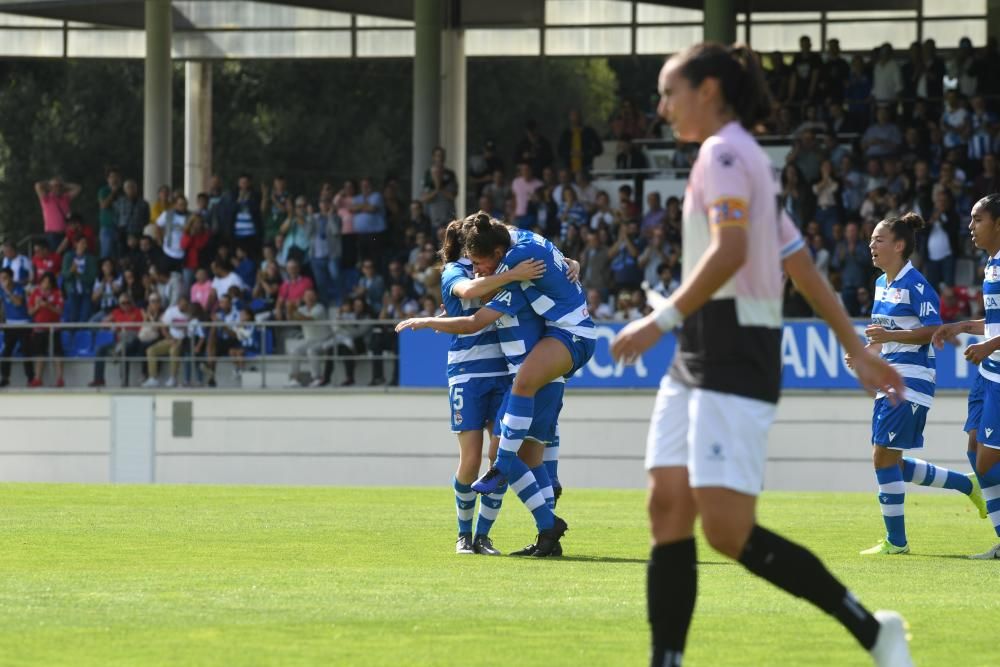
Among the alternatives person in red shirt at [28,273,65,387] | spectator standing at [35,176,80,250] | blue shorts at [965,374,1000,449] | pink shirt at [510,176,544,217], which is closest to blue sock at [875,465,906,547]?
blue shorts at [965,374,1000,449]

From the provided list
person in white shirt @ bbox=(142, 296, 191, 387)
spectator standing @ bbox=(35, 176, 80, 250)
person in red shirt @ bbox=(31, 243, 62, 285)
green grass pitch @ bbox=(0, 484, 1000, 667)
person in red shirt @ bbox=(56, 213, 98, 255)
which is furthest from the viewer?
spectator standing @ bbox=(35, 176, 80, 250)

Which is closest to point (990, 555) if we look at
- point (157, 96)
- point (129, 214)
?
point (129, 214)

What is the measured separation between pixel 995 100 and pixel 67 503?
1716 cm

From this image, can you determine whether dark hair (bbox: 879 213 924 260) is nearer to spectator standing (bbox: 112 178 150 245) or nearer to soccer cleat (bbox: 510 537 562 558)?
soccer cleat (bbox: 510 537 562 558)

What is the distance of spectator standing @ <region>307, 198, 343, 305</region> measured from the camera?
27.6m

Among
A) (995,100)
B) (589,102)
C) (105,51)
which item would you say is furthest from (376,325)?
(589,102)

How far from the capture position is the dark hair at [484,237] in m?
10.5

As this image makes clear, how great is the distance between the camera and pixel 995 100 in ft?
92.4

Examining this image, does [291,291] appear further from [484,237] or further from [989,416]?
[989,416]

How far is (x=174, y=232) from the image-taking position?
2898cm

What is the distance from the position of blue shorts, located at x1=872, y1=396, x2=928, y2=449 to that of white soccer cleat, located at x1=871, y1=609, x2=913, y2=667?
5.50 meters

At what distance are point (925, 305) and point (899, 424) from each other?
744 millimetres

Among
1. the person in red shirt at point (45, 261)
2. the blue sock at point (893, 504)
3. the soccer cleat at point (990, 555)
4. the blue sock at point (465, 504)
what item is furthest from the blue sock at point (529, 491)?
the person in red shirt at point (45, 261)

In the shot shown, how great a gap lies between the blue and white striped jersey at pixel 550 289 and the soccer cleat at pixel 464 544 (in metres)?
1.41
